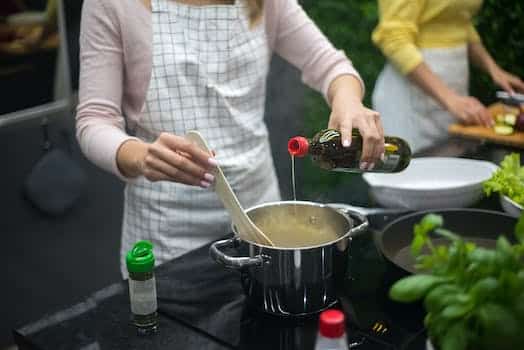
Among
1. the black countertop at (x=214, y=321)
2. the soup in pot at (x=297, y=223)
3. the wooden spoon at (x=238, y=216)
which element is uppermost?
the wooden spoon at (x=238, y=216)

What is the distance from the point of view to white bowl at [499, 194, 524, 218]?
129 centimetres

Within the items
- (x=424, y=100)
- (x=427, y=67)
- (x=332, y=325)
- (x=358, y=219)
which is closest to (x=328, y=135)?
(x=358, y=219)

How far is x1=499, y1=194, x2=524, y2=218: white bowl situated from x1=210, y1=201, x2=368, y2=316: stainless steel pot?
0.41m

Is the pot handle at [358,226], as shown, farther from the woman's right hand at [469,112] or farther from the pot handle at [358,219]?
the woman's right hand at [469,112]

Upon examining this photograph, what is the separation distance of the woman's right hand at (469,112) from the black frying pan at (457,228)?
2.85 feet

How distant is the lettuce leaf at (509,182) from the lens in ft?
4.33

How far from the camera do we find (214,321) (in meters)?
1.02

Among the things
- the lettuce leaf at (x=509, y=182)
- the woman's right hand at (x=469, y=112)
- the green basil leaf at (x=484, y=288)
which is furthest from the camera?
the woman's right hand at (x=469, y=112)

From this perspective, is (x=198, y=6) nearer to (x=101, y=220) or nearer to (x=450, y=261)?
(x=450, y=261)

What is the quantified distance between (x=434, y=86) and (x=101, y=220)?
4.58 feet

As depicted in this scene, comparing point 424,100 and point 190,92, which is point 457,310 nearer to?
point 190,92

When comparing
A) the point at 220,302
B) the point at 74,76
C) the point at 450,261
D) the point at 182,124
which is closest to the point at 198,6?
the point at 182,124

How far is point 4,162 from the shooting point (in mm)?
2289

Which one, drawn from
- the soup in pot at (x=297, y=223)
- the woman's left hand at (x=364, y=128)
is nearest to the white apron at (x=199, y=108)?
the woman's left hand at (x=364, y=128)
